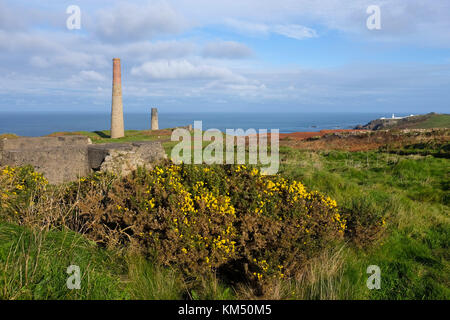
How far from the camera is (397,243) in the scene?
5.78m

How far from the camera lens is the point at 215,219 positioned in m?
4.65

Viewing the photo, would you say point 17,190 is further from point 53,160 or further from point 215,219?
point 53,160

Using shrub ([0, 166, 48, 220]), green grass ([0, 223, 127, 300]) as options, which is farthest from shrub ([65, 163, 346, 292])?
shrub ([0, 166, 48, 220])

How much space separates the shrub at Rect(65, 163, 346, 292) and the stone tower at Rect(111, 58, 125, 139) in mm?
28694

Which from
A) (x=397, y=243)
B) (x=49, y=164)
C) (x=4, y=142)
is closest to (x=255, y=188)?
(x=397, y=243)

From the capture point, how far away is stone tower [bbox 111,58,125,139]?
32781 mm

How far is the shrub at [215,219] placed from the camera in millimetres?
4254

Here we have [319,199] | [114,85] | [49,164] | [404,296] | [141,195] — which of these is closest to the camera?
[404,296]

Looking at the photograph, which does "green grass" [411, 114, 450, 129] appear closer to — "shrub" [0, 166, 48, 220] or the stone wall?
the stone wall

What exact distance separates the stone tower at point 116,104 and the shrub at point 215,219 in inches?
1130

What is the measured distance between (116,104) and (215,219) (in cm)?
3147

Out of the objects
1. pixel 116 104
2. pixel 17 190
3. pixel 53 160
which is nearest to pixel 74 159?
pixel 53 160

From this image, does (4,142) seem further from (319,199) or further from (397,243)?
(397,243)

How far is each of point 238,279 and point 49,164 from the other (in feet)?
26.4
